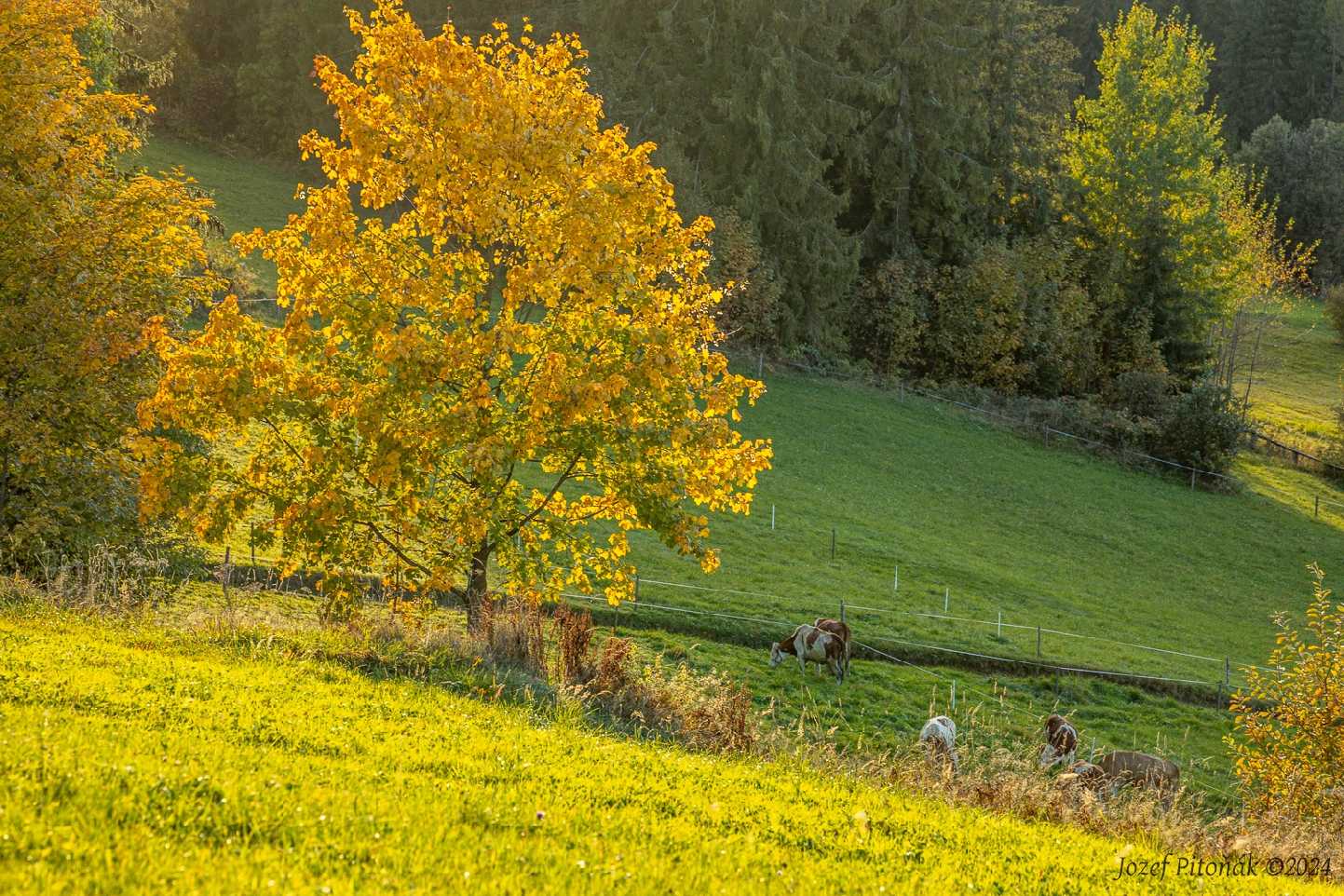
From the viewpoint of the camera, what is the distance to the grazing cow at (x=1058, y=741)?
19.1m

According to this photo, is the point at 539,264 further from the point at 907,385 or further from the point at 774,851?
the point at 907,385

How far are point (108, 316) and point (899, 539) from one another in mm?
26326

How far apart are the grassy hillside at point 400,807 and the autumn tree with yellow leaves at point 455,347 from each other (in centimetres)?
322

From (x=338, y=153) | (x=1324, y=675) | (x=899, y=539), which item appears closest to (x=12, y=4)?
(x=338, y=153)

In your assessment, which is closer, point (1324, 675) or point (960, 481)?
point (1324, 675)

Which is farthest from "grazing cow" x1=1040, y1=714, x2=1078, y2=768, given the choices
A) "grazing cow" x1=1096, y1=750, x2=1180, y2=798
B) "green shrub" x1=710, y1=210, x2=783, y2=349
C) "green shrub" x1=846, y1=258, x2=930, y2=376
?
"green shrub" x1=846, y1=258, x2=930, y2=376

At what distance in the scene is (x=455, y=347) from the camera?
44.9 feet

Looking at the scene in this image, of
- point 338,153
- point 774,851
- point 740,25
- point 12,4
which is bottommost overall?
point 774,851

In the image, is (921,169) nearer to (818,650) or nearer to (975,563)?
(975,563)

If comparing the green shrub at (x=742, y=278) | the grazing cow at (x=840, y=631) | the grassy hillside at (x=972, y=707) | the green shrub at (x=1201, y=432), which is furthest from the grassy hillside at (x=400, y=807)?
the green shrub at (x=1201, y=432)

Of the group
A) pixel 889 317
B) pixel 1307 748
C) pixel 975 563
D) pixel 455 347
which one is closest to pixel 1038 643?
pixel 975 563

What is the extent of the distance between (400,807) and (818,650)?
1723 cm

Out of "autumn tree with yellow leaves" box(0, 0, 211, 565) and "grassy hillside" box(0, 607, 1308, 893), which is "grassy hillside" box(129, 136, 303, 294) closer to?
"autumn tree with yellow leaves" box(0, 0, 211, 565)

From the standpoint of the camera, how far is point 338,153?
14664 mm
